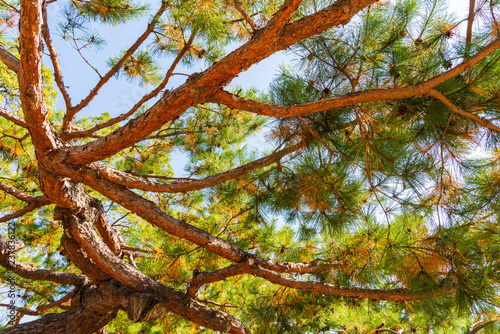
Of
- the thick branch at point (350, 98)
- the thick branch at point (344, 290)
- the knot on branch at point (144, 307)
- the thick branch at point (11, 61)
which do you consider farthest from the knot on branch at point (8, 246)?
the thick branch at point (350, 98)

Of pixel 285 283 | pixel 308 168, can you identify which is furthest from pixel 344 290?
pixel 308 168

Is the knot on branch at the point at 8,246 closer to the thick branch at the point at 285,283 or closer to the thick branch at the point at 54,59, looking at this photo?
the thick branch at the point at 54,59

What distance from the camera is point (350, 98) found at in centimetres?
127

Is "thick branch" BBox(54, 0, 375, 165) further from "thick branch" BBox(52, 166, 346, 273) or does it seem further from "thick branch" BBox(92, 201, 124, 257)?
"thick branch" BBox(92, 201, 124, 257)

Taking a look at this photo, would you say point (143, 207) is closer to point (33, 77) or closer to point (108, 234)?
point (108, 234)

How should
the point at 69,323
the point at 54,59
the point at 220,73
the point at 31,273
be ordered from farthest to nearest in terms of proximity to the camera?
the point at 54,59 → the point at 31,273 → the point at 69,323 → the point at 220,73

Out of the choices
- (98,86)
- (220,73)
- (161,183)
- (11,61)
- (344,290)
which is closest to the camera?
(220,73)

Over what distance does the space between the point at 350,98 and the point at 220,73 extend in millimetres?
476

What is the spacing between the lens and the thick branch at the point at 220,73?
1.06 m

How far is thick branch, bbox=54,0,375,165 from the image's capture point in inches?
41.8

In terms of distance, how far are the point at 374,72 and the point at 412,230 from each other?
2.98ft

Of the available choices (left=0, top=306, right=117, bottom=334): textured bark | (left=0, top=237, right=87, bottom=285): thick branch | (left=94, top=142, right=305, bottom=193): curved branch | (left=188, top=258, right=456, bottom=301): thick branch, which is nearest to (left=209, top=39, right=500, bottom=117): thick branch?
(left=94, top=142, right=305, bottom=193): curved branch

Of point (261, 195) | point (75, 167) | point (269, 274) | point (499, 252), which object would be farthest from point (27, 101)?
point (499, 252)

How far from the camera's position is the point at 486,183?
5.15 feet
